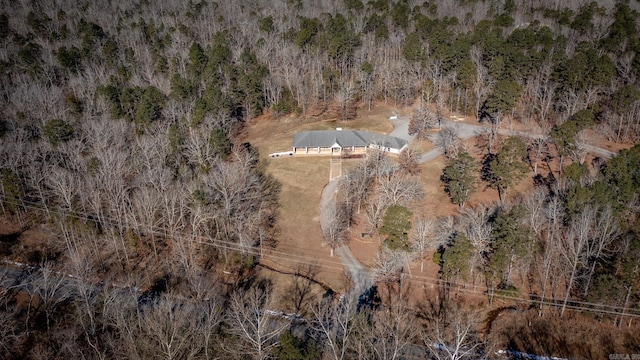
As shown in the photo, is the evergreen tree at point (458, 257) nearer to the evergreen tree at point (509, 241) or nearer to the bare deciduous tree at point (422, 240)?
the evergreen tree at point (509, 241)

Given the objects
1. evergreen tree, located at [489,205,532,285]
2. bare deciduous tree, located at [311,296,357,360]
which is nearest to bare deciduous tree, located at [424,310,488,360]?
evergreen tree, located at [489,205,532,285]

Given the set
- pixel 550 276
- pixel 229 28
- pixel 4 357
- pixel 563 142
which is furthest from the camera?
pixel 229 28

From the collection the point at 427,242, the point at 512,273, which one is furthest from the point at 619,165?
the point at 427,242

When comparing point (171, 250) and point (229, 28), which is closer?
point (171, 250)

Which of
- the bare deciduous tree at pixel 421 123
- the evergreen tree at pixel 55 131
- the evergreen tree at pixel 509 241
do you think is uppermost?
the evergreen tree at pixel 55 131

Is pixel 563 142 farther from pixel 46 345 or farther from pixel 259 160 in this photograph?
pixel 46 345

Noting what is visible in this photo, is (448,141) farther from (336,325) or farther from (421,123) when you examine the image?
(336,325)

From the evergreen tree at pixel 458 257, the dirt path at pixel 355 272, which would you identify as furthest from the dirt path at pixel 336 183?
the evergreen tree at pixel 458 257
